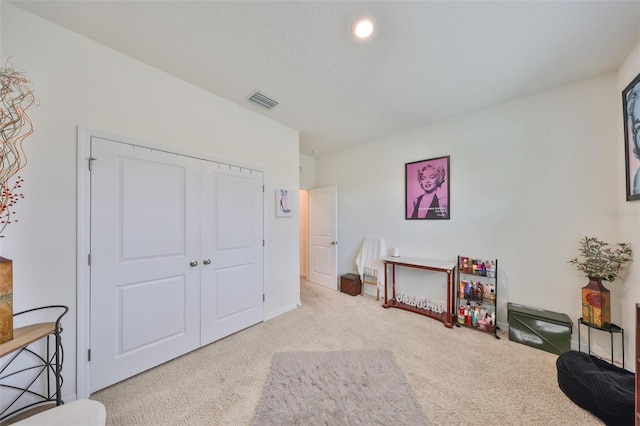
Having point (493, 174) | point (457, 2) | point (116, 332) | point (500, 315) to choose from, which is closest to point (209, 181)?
point (116, 332)

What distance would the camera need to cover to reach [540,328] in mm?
2178

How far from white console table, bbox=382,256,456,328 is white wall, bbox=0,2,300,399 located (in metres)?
3.10

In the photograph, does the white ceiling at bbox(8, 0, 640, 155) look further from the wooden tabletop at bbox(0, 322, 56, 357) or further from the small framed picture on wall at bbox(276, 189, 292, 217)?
the wooden tabletop at bbox(0, 322, 56, 357)

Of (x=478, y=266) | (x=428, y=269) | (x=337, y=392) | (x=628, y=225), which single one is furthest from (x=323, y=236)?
(x=628, y=225)

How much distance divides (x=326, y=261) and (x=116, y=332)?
3105 mm

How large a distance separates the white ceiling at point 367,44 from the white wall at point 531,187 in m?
0.34

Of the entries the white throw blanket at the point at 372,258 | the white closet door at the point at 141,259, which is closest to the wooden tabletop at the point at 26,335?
the white closet door at the point at 141,259

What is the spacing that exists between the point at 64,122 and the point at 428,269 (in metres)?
3.90

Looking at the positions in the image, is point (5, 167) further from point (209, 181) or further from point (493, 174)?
point (493, 174)

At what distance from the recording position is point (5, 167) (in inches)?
53.4

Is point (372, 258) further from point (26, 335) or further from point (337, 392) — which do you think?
point (26, 335)

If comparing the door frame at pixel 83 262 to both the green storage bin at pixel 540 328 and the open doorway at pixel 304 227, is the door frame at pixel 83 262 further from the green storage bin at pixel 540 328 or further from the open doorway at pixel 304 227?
the green storage bin at pixel 540 328

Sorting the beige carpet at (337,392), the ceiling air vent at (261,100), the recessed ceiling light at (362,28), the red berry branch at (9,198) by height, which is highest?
the recessed ceiling light at (362,28)

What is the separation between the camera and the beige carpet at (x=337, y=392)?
1.43 meters
